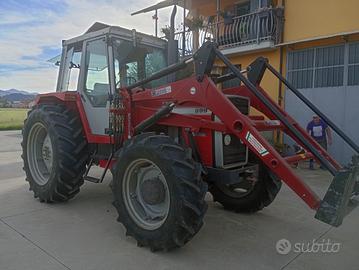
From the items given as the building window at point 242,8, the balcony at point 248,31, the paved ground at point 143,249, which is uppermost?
the building window at point 242,8

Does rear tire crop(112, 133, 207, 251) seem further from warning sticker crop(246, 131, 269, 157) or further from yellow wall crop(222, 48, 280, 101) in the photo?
yellow wall crop(222, 48, 280, 101)

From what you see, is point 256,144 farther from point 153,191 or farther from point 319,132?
point 319,132

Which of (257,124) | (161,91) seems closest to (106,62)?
(161,91)

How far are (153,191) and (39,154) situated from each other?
282cm

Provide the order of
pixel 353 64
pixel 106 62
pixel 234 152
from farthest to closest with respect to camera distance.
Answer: pixel 353 64 < pixel 106 62 < pixel 234 152

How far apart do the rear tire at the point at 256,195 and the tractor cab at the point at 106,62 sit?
6.20ft

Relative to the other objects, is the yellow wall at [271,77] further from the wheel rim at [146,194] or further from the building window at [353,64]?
the wheel rim at [146,194]

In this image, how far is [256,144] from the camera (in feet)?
10.8

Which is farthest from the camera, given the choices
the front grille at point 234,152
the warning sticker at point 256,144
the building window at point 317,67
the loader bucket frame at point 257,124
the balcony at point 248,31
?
the balcony at point 248,31

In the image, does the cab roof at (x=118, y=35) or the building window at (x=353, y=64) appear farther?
A: the building window at (x=353, y=64)

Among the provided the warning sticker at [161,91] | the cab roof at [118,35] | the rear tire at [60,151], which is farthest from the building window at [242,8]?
the warning sticker at [161,91]

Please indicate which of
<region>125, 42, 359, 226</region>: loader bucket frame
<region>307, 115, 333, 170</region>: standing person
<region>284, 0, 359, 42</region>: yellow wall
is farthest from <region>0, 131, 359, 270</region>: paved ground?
<region>284, 0, 359, 42</region>: yellow wall

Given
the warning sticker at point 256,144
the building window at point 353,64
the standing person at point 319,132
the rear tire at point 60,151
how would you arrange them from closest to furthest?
the warning sticker at point 256,144, the rear tire at point 60,151, the standing person at point 319,132, the building window at point 353,64

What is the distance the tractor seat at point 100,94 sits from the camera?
15.6ft
